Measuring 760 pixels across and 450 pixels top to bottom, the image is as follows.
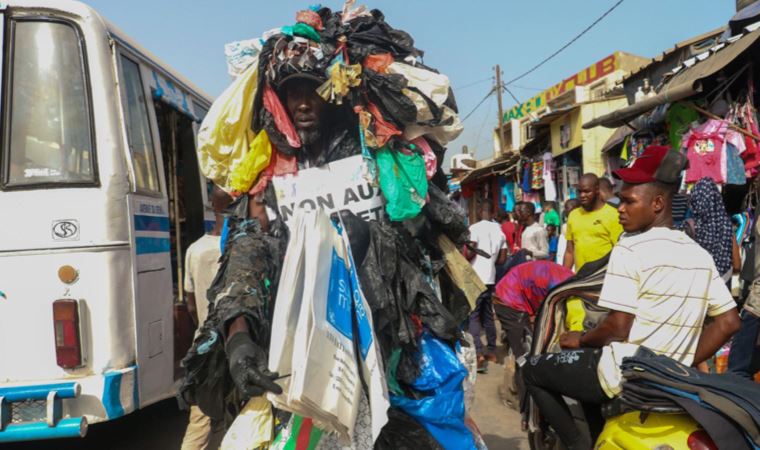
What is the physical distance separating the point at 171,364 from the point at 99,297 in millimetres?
865

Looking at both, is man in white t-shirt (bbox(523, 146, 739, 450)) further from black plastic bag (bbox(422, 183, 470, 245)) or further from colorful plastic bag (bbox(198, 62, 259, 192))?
colorful plastic bag (bbox(198, 62, 259, 192))

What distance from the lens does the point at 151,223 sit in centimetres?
340

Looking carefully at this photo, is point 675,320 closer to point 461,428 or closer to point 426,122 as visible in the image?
point 461,428

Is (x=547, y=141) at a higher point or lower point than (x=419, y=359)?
higher

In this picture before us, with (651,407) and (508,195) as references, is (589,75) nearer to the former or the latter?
(508,195)

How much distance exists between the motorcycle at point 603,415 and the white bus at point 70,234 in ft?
7.38

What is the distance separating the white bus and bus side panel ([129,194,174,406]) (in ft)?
0.04

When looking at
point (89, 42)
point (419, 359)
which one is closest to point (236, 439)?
point (419, 359)

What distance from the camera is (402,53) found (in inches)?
97.5

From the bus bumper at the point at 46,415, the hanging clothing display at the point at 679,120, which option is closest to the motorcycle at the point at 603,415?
the bus bumper at the point at 46,415

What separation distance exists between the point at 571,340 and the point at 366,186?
4.12 feet

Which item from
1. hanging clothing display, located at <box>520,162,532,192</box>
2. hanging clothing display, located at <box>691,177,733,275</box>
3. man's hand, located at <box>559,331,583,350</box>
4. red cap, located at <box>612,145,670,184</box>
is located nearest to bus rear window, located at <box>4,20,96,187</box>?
man's hand, located at <box>559,331,583,350</box>

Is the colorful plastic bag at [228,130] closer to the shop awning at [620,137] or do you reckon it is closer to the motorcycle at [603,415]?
the motorcycle at [603,415]

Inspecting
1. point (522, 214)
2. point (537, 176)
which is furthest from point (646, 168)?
point (537, 176)
